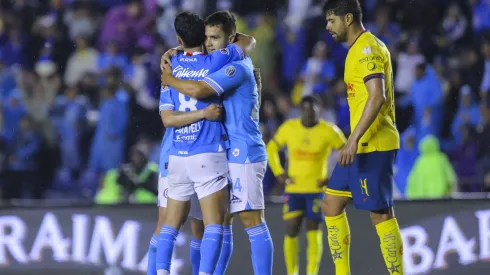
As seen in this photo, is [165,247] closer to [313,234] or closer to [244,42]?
[244,42]

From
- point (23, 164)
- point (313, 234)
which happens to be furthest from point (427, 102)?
point (23, 164)

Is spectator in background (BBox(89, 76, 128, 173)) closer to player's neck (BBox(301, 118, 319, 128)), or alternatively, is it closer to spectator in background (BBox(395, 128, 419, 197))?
spectator in background (BBox(395, 128, 419, 197))

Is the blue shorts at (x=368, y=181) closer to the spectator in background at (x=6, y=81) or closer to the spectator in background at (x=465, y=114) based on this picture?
the spectator in background at (x=465, y=114)

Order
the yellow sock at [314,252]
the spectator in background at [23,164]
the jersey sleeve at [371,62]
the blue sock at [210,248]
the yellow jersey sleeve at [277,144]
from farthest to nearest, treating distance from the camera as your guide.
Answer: the spectator in background at [23,164] < the yellow jersey sleeve at [277,144] < the yellow sock at [314,252] < the blue sock at [210,248] < the jersey sleeve at [371,62]

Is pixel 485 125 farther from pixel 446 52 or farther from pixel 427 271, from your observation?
pixel 427 271

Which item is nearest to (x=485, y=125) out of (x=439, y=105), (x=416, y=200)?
(x=439, y=105)

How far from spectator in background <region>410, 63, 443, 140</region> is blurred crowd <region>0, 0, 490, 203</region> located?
0.06ft

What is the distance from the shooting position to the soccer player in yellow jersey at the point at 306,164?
11.3 m

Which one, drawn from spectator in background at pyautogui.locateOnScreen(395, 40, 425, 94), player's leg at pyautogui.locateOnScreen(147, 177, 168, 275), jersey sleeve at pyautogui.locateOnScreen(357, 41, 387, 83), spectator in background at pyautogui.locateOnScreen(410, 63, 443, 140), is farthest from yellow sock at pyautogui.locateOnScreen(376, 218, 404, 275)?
spectator in background at pyautogui.locateOnScreen(395, 40, 425, 94)

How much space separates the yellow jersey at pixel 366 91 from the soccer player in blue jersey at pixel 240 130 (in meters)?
0.90

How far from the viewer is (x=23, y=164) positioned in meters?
15.4

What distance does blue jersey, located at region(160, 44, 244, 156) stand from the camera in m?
7.96

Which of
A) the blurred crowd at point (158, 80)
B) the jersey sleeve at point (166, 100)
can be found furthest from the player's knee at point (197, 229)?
the blurred crowd at point (158, 80)

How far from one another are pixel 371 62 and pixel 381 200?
1.08 metres
